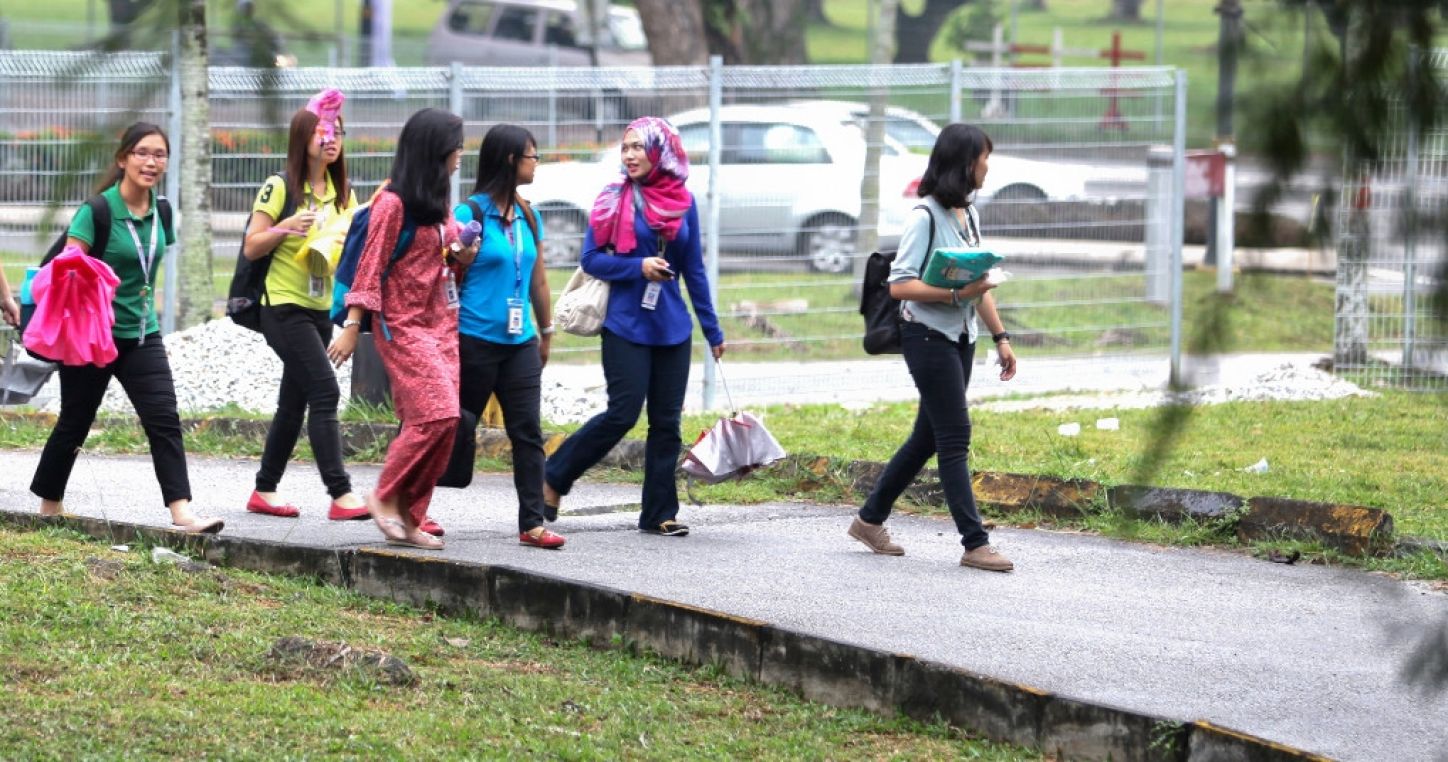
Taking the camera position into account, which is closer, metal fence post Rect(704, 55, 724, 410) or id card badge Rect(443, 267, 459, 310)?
id card badge Rect(443, 267, 459, 310)

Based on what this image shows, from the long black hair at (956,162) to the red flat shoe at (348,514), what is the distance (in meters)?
2.71

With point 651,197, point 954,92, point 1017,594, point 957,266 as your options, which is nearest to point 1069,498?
point 1017,594

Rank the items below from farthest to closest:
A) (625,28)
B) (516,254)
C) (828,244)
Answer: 1. (828,244)
2. (516,254)
3. (625,28)

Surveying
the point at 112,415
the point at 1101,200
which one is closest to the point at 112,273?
the point at 112,415

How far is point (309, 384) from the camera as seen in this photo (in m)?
7.97

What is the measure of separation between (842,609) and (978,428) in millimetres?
4868

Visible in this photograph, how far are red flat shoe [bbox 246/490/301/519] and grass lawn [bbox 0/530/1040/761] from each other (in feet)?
4.44

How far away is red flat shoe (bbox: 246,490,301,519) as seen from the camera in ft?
27.0

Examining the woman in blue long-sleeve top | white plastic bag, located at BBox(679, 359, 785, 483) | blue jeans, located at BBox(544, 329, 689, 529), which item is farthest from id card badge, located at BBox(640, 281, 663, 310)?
white plastic bag, located at BBox(679, 359, 785, 483)

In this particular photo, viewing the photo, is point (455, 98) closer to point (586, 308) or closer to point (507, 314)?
point (586, 308)

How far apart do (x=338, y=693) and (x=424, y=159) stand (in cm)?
232

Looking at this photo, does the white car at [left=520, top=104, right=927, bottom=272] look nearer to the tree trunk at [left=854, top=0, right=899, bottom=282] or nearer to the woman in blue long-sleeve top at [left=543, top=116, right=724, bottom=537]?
the tree trunk at [left=854, top=0, right=899, bottom=282]

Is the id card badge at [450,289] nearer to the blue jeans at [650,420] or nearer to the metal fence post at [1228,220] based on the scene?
the blue jeans at [650,420]

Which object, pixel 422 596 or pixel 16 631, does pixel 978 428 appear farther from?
pixel 16 631
